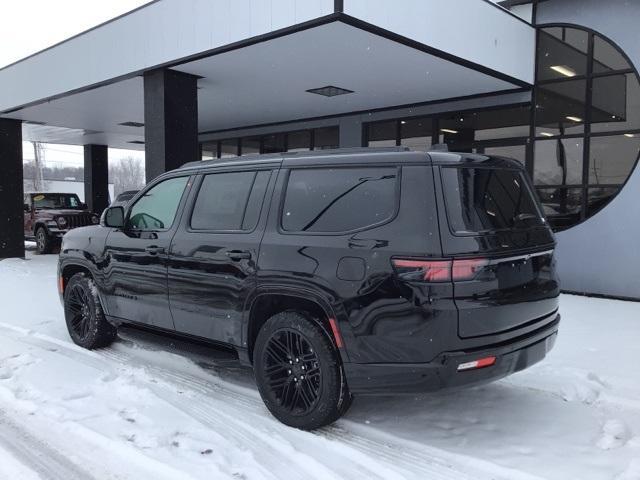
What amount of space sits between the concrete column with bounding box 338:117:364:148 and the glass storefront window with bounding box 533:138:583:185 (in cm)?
400

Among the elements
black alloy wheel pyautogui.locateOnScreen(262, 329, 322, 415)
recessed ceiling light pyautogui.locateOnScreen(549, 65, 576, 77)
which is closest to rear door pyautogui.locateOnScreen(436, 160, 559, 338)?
black alloy wheel pyautogui.locateOnScreen(262, 329, 322, 415)

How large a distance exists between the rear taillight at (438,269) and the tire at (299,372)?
2.42ft

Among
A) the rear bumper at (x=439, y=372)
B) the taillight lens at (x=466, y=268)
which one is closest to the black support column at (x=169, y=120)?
the rear bumper at (x=439, y=372)

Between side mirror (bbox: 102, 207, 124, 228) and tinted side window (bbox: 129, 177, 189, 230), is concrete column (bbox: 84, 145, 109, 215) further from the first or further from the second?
tinted side window (bbox: 129, 177, 189, 230)

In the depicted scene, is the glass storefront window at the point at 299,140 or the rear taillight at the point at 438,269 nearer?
the rear taillight at the point at 438,269

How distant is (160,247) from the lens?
4.56m

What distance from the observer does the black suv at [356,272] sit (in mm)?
3104

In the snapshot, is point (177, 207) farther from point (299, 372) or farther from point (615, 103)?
point (615, 103)

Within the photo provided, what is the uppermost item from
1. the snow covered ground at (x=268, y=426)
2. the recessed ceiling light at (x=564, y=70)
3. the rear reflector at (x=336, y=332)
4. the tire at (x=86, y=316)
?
the recessed ceiling light at (x=564, y=70)

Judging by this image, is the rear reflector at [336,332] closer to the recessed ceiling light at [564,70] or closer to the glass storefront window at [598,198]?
the glass storefront window at [598,198]

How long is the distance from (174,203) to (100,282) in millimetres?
1258

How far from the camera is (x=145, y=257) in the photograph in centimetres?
469

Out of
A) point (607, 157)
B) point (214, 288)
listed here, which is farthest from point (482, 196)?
point (607, 157)

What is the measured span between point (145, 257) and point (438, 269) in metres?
2.74
